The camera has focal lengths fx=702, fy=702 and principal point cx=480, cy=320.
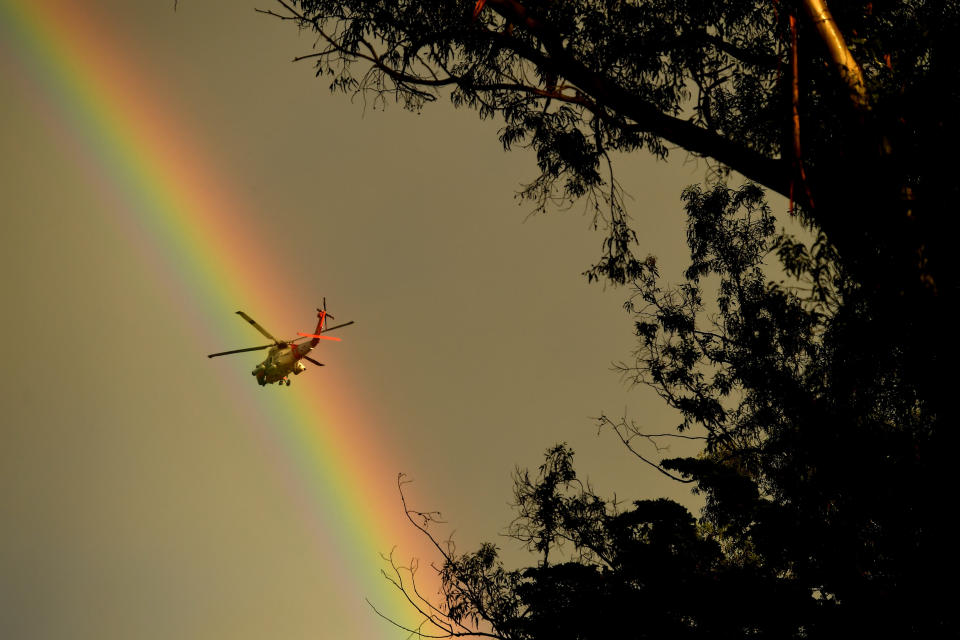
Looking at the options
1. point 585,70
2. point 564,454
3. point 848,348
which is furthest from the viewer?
point 564,454

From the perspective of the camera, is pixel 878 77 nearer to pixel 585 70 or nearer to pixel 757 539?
pixel 585 70

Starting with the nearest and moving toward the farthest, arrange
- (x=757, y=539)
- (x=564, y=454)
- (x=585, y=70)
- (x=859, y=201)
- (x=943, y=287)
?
(x=943, y=287), (x=859, y=201), (x=585, y=70), (x=757, y=539), (x=564, y=454)

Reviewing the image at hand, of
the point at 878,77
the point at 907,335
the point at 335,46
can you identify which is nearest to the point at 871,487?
the point at 907,335

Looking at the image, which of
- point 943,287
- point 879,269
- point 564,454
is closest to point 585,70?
point 879,269

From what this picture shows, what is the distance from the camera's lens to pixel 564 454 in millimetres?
10367

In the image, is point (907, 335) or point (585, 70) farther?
point (585, 70)

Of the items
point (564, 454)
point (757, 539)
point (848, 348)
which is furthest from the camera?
point (564, 454)

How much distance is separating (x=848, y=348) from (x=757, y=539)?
2.21m

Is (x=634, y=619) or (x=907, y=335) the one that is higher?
(x=907, y=335)

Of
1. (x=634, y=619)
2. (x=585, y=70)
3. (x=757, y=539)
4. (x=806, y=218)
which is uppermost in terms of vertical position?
(x=585, y=70)

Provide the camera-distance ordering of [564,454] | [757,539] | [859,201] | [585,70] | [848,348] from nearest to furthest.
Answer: [859,201]
[585,70]
[848,348]
[757,539]
[564,454]

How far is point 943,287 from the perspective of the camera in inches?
179

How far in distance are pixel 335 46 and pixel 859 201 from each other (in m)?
5.28

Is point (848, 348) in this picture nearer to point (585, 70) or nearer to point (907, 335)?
point (907, 335)
